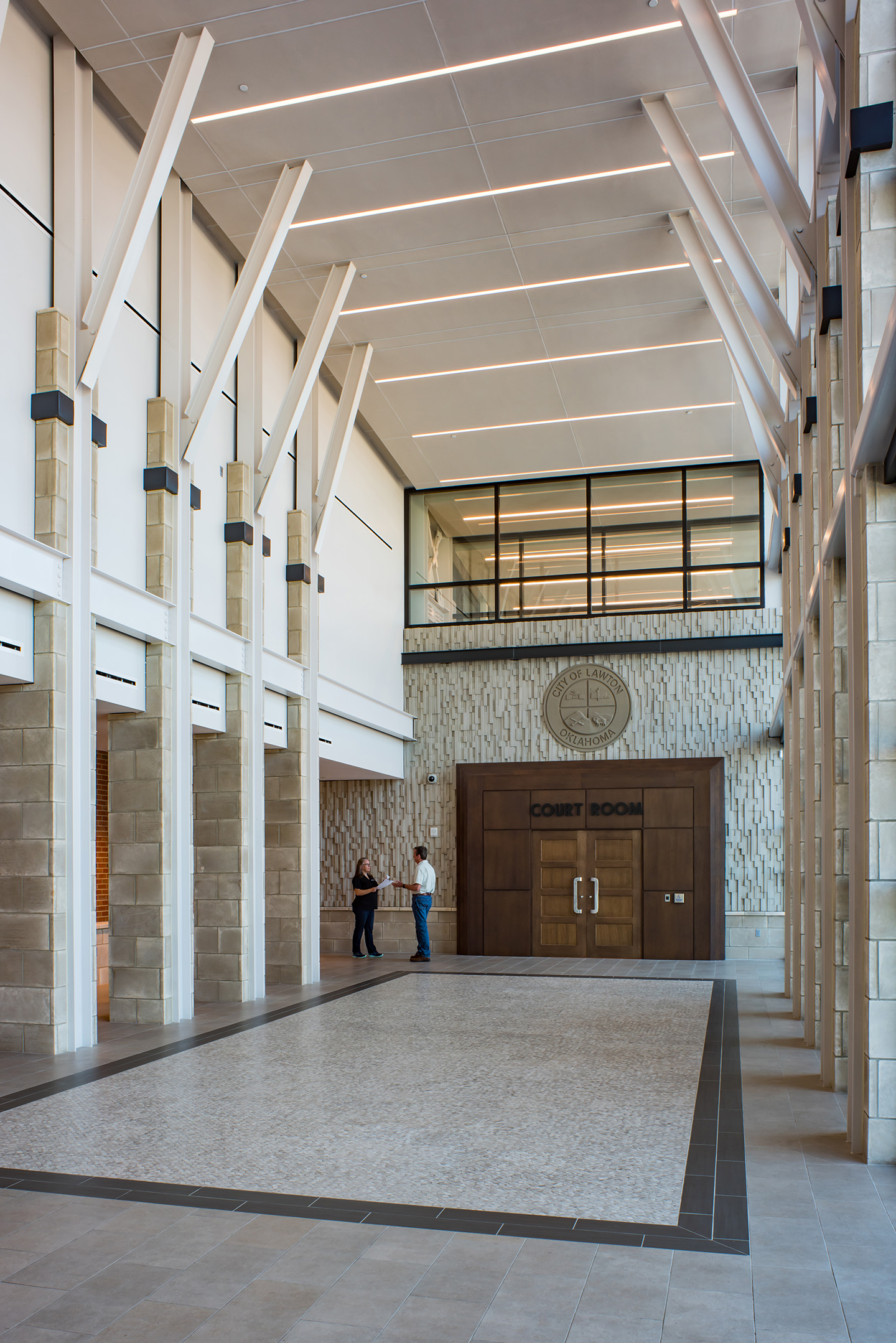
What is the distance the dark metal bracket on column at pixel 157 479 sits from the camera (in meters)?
9.14

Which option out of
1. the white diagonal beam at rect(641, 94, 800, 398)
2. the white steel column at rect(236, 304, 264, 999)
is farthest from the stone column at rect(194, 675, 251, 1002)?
the white diagonal beam at rect(641, 94, 800, 398)

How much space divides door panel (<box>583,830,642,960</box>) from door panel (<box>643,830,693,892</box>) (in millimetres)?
139

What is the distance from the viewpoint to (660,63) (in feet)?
27.9

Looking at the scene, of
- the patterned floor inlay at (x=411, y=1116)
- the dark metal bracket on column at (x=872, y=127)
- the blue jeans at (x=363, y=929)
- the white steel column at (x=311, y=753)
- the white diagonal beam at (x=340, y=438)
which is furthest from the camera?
the blue jeans at (x=363, y=929)

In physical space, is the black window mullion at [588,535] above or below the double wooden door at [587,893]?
above

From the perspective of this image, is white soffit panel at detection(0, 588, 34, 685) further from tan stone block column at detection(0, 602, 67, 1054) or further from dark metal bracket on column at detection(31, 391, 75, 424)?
dark metal bracket on column at detection(31, 391, 75, 424)

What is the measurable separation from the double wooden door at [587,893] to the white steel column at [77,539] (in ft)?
29.7

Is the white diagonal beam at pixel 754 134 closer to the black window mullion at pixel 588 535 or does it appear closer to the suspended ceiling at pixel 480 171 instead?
the suspended ceiling at pixel 480 171

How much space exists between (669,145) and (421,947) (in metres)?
10.3

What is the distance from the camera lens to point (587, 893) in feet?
51.5

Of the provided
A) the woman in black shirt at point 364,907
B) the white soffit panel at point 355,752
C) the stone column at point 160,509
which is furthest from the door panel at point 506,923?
the stone column at point 160,509

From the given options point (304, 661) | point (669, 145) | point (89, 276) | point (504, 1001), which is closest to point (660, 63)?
point (669, 145)

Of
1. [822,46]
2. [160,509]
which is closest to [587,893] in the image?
[160,509]

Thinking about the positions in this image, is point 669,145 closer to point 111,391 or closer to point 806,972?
point 111,391
